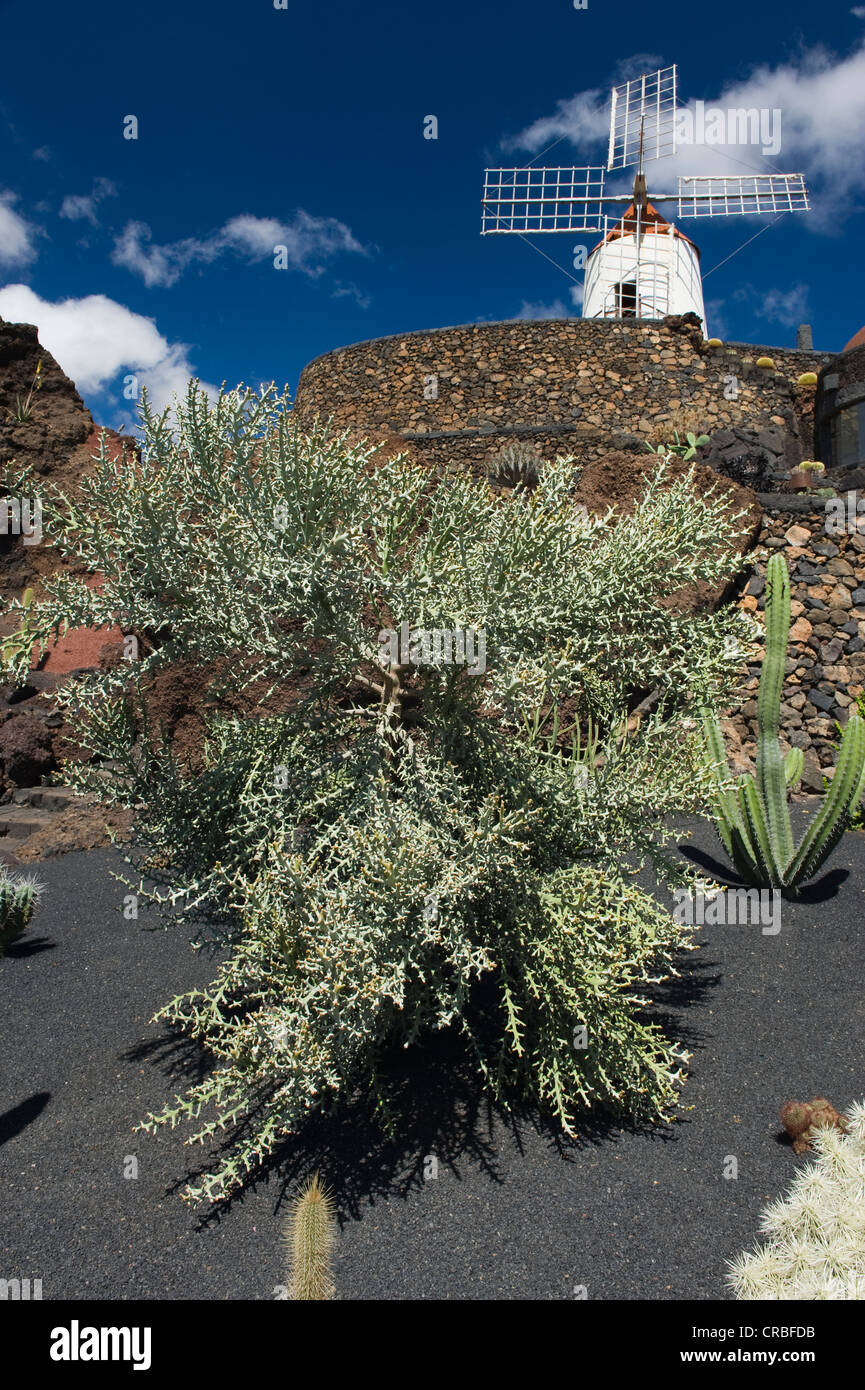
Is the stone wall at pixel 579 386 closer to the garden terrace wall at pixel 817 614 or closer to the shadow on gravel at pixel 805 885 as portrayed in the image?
the garden terrace wall at pixel 817 614

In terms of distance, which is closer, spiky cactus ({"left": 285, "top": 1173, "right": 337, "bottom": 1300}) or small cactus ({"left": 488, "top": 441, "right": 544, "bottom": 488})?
spiky cactus ({"left": 285, "top": 1173, "right": 337, "bottom": 1300})

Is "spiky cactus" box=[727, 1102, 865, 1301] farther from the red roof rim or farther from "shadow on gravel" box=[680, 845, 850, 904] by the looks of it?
the red roof rim

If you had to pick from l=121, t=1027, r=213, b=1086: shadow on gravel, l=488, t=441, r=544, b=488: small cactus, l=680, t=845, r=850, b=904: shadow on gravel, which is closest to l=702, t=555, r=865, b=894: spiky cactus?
l=680, t=845, r=850, b=904: shadow on gravel

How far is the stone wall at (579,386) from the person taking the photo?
16.0m

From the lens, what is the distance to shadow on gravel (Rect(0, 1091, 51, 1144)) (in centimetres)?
343

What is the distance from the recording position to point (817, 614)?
8.95 meters

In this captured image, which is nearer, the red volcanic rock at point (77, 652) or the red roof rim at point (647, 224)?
the red volcanic rock at point (77, 652)

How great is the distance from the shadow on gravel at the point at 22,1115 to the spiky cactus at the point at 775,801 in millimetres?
3966

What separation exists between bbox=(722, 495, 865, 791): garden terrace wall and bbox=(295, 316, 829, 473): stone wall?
23.3 ft

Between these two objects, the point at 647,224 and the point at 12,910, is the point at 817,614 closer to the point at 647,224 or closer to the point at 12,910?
the point at 12,910

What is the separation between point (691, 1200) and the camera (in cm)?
285

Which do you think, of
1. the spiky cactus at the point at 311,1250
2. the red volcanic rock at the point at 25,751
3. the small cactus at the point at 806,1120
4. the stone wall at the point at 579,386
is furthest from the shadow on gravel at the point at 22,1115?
the stone wall at the point at 579,386

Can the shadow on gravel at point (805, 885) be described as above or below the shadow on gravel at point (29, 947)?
above

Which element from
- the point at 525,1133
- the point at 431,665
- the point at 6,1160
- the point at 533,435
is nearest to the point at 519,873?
the point at 431,665
